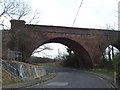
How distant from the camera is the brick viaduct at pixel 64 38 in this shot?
134 feet

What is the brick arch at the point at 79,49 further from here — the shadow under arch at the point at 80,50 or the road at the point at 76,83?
the road at the point at 76,83

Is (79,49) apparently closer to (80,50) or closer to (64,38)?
(80,50)

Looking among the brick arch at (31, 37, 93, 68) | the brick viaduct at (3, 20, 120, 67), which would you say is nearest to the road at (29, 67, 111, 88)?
the brick viaduct at (3, 20, 120, 67)

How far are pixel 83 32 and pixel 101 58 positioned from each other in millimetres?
6676

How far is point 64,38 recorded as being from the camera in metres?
48.2

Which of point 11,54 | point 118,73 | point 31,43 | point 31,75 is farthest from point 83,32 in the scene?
point 118,73

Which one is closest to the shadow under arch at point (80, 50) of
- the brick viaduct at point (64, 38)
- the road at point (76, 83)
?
the brick viaduct at point (64, 38)

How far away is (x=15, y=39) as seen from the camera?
40281 mm

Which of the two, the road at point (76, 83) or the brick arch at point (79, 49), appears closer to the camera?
the road at point (76, 83)

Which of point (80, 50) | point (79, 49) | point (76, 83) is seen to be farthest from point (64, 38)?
point (76, 83)

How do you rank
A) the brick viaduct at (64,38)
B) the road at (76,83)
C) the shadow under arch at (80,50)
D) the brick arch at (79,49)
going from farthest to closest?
the shadow under arch at (80,50)
the brick arch at (79,49)
the brick viaduct at (64,38)
the road at (76,83)

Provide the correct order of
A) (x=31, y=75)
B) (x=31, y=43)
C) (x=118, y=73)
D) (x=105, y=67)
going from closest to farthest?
(x=118, y=73)
(x=31, y=75)
(x=31, y=43)
(x=105, y=67)

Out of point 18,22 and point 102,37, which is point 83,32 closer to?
point 102,37

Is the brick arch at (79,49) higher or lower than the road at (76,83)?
higher
